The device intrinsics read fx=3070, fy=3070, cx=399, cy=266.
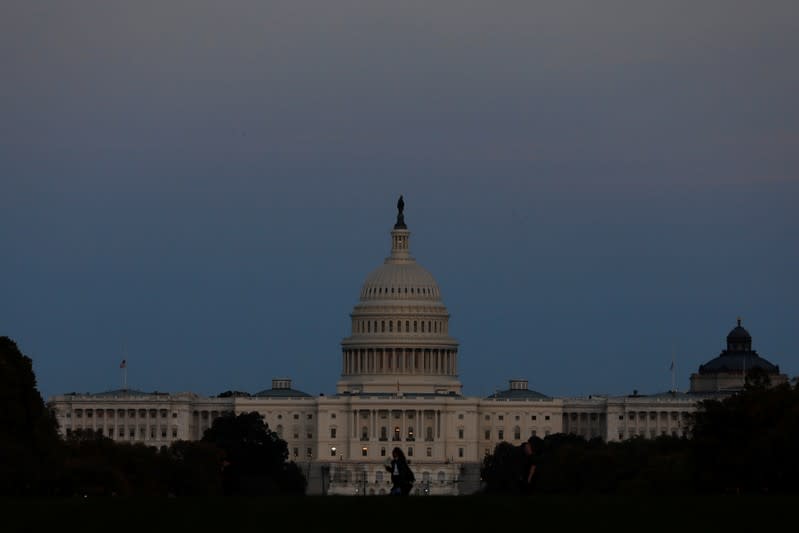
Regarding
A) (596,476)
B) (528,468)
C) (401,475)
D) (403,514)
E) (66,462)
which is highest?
(596,476)

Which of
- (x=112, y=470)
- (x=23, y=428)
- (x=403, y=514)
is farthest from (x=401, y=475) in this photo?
(x=112, y=470)

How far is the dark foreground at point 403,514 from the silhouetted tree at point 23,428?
48.4m

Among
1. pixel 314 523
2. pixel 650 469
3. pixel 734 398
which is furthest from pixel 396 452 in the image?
pixel 650 469

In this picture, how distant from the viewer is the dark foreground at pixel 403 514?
5956 centimetres

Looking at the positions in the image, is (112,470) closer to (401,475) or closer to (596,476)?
(596,476)

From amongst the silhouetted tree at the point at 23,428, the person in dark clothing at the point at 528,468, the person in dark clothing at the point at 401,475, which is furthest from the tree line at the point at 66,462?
the person in dark clothing at the point at 528,468

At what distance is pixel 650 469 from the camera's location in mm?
158000

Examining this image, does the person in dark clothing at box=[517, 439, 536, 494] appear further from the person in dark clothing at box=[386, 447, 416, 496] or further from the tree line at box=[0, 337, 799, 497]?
the tree line at box=[0, 337, 799, 497]

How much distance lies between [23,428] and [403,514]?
77.2 metres

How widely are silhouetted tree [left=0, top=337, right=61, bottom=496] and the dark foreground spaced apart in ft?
159

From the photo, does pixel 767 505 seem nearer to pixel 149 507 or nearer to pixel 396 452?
pixel 149 507

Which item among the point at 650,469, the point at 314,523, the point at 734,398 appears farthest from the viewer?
the point at 650,469

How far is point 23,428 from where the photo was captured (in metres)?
138

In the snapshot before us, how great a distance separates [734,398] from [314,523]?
8254cm
